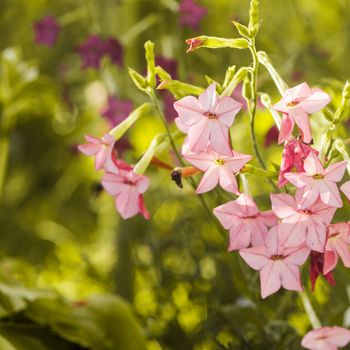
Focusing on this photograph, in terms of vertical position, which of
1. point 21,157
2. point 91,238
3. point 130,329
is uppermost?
point 130,329

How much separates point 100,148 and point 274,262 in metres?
0.14

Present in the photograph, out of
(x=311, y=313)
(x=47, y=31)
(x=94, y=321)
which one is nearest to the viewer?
(x=311, y=313)

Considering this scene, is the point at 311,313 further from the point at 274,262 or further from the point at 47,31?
the point at 47,31

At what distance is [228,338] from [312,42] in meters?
0.44

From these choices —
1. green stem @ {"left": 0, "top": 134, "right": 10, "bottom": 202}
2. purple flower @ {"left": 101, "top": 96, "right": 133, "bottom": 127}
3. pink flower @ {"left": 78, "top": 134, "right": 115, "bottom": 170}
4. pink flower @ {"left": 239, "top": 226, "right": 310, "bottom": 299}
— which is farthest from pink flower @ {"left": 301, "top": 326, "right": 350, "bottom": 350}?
green stem @ {"left": 0, "top": 134, "right": 10, "bottom": 202}

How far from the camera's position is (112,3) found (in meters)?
1.11

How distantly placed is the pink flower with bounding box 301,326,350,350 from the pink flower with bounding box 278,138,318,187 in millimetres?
110

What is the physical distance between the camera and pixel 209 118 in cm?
47

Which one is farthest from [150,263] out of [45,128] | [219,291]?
[45,128]

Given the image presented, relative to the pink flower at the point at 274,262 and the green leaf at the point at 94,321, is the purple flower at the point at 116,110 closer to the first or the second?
the green leaf at the point at 94,321

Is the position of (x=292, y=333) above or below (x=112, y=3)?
below

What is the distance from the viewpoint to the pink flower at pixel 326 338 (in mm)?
524

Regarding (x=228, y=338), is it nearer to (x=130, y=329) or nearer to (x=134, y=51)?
(x=130, y=329)

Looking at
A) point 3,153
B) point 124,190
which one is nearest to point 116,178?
point 124,190
